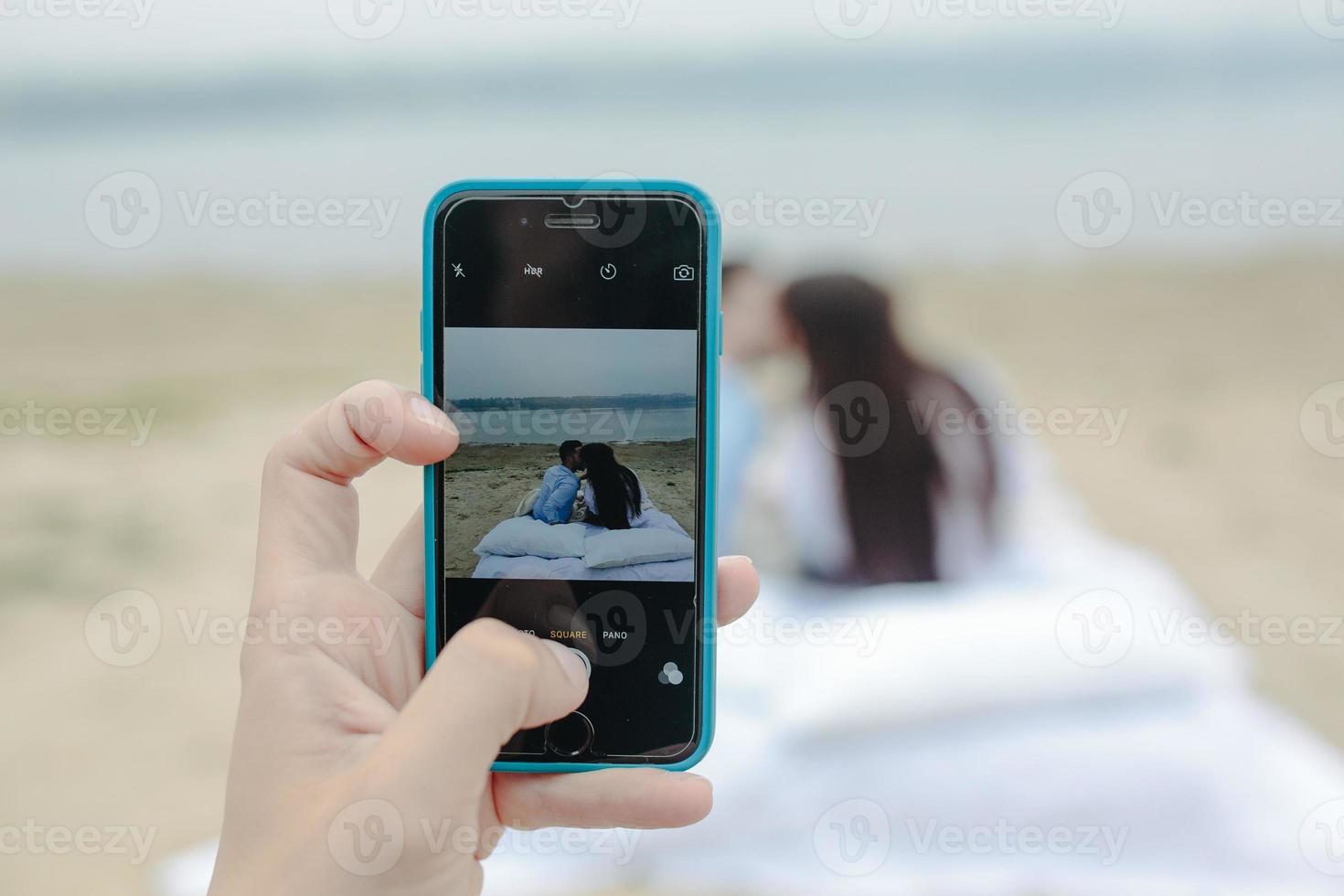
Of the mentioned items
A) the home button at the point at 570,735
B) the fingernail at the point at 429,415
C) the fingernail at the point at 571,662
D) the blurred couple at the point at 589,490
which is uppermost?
the fingernail at the point at 429,415

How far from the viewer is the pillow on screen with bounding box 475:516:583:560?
496mm

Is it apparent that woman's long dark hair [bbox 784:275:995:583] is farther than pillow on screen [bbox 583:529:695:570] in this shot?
Yes

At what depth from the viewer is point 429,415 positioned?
0.47 m

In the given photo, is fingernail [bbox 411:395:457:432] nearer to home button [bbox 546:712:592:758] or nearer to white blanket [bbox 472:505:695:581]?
white blanket [bbox 472:505:695:581]

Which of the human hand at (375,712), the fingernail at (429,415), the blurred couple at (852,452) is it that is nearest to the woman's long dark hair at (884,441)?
the blurred couple at (852,452)

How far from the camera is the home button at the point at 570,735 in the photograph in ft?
1.62

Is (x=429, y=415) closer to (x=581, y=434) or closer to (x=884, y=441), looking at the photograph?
(x=581, y=434)

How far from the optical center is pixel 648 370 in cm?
50

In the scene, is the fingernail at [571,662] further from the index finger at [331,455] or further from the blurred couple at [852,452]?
the blurred couple at [852,452]

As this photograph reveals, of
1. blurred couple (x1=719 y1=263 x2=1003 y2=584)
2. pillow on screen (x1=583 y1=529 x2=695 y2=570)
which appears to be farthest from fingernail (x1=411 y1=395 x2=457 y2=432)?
blurred couple (x1=719 y1=263 x2=1003 y2=584)

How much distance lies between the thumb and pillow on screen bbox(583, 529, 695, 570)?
0.09 meters

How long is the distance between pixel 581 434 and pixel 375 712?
7.1 inches

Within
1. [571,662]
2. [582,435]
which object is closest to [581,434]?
[582,435]

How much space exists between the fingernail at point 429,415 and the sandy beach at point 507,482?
2 cm
